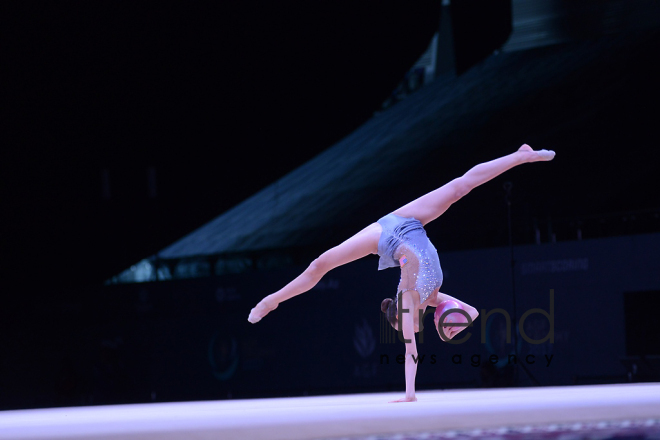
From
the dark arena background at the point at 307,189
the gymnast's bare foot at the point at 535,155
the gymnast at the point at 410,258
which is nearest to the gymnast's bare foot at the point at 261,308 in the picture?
the gymnast at the point at 410,258

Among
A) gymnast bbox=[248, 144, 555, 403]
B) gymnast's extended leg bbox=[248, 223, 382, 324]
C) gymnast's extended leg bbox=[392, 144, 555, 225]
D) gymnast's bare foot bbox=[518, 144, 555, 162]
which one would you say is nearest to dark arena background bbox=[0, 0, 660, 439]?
gymnast's bare foot bbox=[518, 144, 555, 162]

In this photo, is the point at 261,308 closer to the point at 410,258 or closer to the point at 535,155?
the point at 410,258

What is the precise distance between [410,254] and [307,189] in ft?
23.1

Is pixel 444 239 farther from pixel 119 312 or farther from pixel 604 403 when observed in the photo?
pixel 604 403

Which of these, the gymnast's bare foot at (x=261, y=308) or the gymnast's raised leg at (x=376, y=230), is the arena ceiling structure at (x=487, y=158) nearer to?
the gymnast's raised leg at (x=376, y=230)

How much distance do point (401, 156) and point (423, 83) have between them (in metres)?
2.83

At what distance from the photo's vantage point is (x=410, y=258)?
4039mm

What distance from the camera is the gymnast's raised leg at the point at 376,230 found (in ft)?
13.8

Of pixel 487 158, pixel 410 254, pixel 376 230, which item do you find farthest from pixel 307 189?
pixel 410 254

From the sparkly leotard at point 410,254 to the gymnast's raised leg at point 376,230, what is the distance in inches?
2.7

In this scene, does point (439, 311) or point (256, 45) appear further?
point (256, 45)

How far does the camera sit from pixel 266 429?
8.06 ft

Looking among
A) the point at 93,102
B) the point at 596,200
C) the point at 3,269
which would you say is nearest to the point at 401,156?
the point at 596,200

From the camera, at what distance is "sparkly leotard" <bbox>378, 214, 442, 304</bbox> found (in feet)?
13.0
